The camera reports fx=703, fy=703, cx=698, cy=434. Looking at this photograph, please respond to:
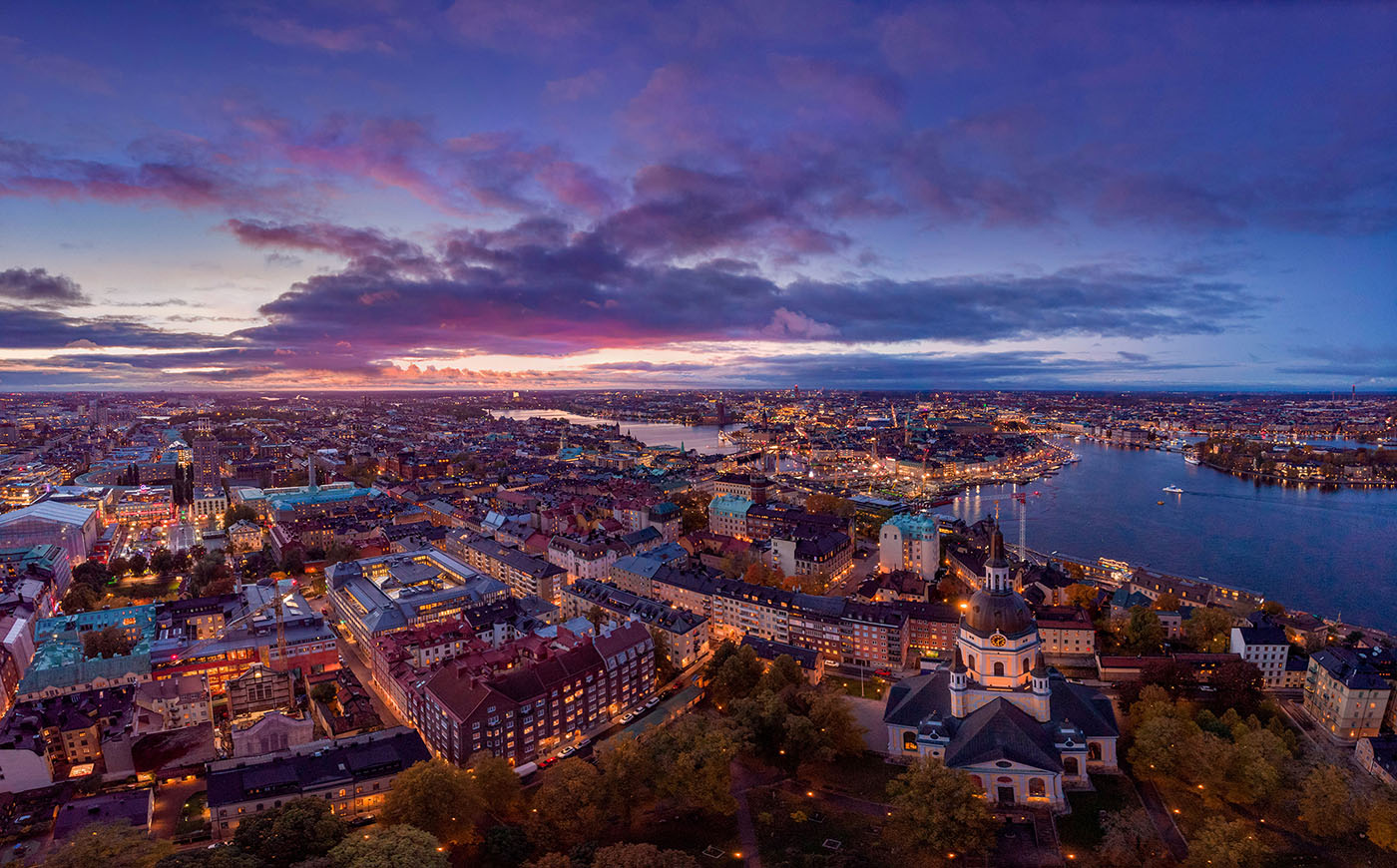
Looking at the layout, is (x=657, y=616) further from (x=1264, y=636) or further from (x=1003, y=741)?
(x=1264, y=636)

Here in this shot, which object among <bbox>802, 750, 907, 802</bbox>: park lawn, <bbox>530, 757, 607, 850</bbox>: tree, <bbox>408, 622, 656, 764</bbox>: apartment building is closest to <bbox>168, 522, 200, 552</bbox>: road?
<bbox>408, 622, 656, 764</bbox>: apartment building

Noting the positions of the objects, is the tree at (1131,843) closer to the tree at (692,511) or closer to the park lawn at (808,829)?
the park lawn at (808,829)

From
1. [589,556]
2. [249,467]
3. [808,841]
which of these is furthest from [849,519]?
[249,467]

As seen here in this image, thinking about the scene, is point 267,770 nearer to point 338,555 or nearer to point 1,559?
point 338,555

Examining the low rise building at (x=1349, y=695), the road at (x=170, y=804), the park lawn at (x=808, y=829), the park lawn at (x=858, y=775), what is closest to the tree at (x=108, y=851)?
the road at (x=170, y=804)

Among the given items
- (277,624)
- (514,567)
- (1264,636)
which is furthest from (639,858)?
(1264,636)
